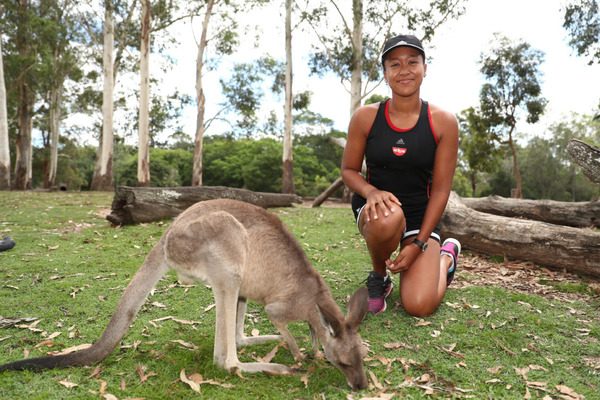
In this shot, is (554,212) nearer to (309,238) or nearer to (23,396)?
(309,238)

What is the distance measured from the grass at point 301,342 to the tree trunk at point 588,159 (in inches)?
44.8

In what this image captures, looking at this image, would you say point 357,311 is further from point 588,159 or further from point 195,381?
point 588,159

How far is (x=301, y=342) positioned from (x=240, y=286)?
73 centimetres

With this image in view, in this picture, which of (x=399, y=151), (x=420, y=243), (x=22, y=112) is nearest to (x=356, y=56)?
(x=399, y=151)

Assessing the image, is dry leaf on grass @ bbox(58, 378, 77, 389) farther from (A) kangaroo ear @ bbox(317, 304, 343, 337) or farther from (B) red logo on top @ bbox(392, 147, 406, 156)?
(B) red logo on top @ bbox(392, 147, 406, 156)

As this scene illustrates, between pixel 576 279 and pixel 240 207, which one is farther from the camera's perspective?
pixel 576 279

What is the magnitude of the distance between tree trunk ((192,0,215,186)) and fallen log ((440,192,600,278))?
1437 cm

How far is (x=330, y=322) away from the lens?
7.05ft

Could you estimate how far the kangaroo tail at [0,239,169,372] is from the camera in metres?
2.15

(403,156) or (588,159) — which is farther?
(588,159)

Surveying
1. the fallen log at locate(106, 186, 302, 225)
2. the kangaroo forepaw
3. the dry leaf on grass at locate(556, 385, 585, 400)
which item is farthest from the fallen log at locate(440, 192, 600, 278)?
the fallen log at locate(106, 186, 302, 225)

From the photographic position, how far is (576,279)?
160 inches

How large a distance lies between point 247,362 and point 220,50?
2012 cm

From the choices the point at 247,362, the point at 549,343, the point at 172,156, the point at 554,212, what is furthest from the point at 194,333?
the point at 172,156
